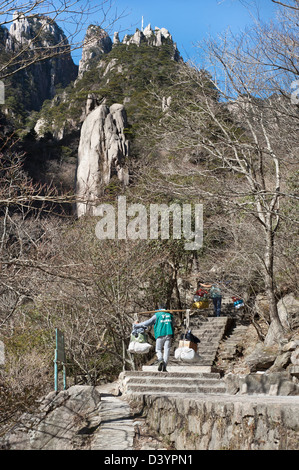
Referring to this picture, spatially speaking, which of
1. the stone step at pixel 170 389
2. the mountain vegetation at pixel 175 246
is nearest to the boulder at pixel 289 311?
the mountain vegetation at pixel 175 246

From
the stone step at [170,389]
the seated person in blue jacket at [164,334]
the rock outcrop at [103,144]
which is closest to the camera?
the stone step at [170,389]

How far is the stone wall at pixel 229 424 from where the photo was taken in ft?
10.9

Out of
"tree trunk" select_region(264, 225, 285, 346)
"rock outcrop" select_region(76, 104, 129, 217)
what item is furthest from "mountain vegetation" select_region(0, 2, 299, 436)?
"rock outcrop" select_region(76, 104, 129, 217)

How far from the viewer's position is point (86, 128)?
41.5 metres

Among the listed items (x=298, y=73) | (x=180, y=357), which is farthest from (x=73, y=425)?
(x=298, y=73)

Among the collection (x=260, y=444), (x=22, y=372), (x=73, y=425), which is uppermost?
(x=260, y=444)

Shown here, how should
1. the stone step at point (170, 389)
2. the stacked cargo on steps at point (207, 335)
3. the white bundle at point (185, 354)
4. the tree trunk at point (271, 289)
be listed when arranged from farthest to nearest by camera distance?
the stacked cargo on steps at point (207, 335) → the tree trunk at point (271, 289) → the white bundle at point (185, 354) → the stone step at point (170, 389)

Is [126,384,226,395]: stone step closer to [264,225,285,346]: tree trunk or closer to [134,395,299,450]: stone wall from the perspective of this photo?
[134,395,299,450]: stone wall

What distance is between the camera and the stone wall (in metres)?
3.31

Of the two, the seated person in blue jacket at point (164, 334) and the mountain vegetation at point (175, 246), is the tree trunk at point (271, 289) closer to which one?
the mountain vegetation at point (175, 246)

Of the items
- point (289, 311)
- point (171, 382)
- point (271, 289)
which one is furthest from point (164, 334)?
point (289, 311)
